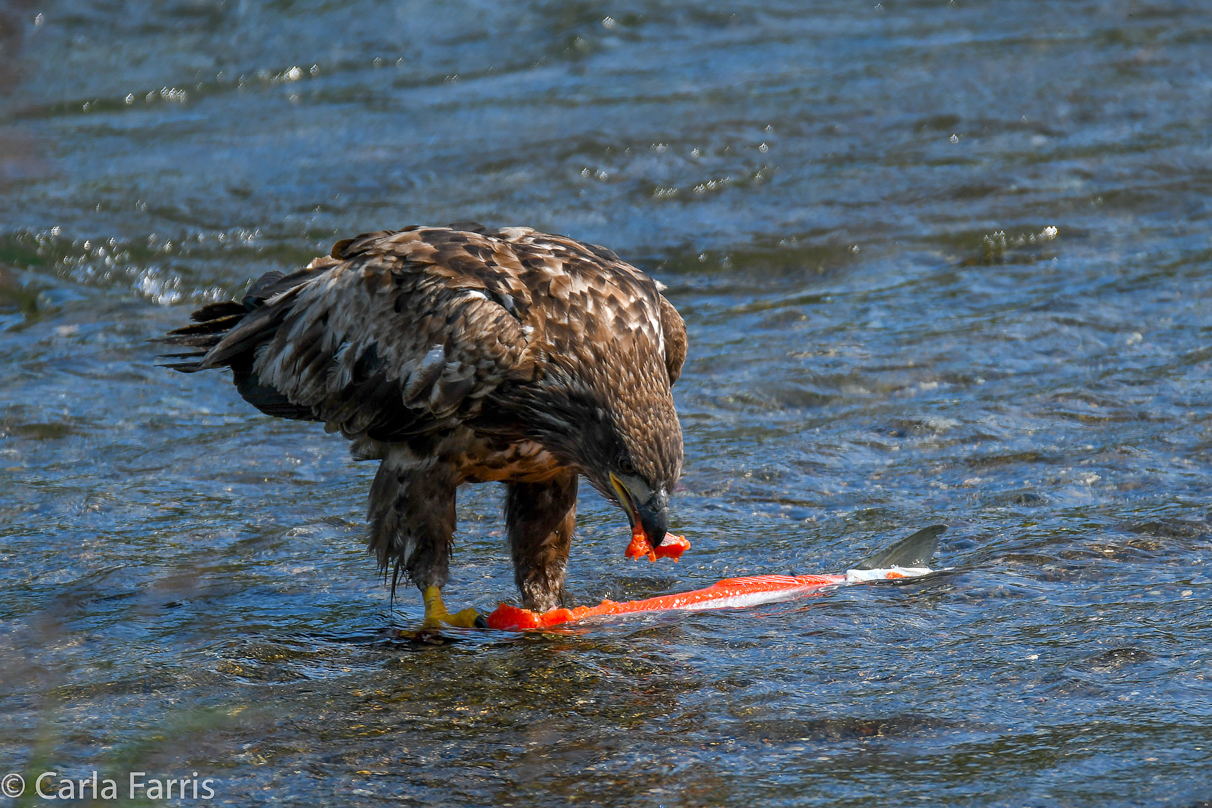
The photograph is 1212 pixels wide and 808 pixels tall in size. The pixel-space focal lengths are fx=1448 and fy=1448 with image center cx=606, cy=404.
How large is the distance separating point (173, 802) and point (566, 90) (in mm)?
10842

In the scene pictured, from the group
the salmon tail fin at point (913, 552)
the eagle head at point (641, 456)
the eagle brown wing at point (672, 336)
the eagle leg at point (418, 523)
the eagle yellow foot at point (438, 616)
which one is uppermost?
the eagle brown wing at point (672, 336)

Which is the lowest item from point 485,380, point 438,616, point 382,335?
point 438,616

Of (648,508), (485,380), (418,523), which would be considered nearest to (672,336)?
(485,380)

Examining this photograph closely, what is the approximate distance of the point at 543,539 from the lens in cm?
529

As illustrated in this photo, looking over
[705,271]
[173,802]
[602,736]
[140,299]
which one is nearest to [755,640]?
[602,736]

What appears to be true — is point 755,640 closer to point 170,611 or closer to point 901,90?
point 170,611

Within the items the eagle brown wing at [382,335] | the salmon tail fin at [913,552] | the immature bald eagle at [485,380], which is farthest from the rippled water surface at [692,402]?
the eagle brown wing at [382,335]

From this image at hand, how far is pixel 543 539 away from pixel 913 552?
134cm

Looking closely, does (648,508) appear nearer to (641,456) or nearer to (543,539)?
(641,456)

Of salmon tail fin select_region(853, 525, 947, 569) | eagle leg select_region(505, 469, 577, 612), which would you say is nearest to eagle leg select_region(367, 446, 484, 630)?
eagle leg select_region(505, 469, 577, 612)

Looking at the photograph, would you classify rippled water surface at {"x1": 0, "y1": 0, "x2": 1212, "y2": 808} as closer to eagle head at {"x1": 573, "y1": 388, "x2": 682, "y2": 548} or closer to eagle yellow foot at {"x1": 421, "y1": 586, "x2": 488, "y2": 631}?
eagle yellow foot at {"x1": 421, "y1": 586, "x2": 488, "y2": 631}

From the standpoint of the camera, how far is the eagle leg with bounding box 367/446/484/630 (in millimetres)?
4992

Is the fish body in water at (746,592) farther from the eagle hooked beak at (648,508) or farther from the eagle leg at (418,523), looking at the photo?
the eagle hooked beak at (648,508)

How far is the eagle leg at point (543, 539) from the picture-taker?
528cm
